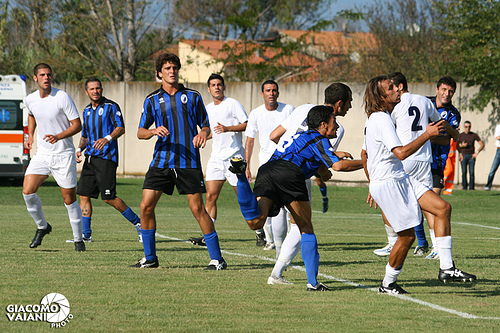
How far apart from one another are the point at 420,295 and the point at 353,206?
12.3 meters

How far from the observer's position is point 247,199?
614cm

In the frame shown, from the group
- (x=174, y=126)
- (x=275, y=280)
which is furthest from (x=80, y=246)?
(x=275, y=280)

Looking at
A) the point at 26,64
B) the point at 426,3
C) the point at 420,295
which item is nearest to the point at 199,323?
the point at 420,295

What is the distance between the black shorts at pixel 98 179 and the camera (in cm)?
1025

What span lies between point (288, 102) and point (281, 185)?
63.4 ft

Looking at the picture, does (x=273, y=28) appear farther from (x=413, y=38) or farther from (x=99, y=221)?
(x=99, y=221)

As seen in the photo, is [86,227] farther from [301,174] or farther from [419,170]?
[301,174]

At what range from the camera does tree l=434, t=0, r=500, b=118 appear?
75.3 ft

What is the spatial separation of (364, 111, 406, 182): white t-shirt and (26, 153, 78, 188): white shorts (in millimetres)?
4366

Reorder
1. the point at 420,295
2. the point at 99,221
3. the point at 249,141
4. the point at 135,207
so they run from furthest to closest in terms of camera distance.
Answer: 1. the point at 135,207
2. the point at 99,221
3. the point at 249,141
4. the point at 420,295

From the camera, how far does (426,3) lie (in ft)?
128

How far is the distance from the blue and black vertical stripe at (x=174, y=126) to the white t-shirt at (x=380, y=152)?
2069 mm

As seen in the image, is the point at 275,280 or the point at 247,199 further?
the point at 275,280

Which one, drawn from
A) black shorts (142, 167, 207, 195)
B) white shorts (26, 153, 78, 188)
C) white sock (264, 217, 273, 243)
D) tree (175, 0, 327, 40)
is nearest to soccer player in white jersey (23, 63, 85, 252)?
white shorts (26, 153, 78, 188)
